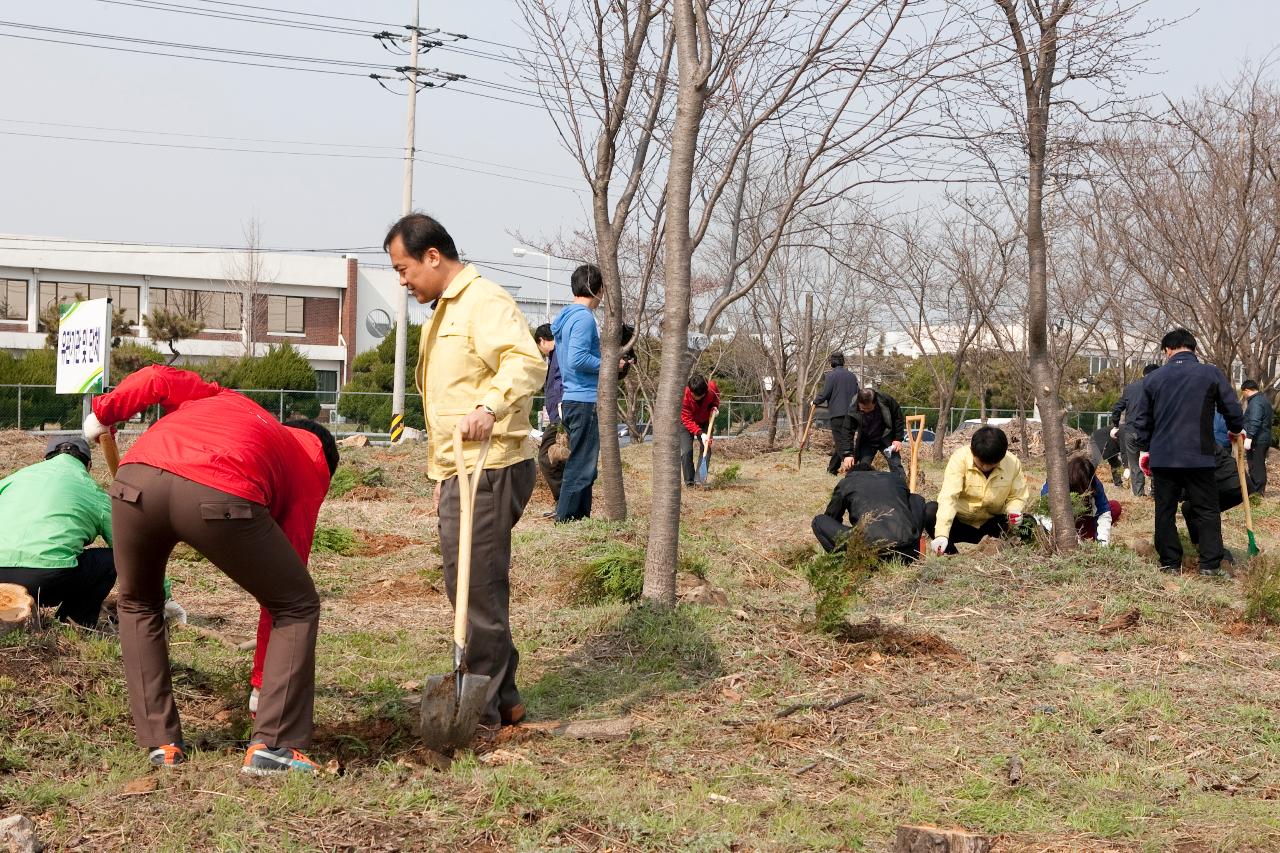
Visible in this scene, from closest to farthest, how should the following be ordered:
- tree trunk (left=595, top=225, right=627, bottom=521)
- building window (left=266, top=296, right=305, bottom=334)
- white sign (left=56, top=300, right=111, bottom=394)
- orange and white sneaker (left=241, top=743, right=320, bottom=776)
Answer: orange and white sneaker (left=241, top=743, right=320, bottom=776) < tree trunk (left=595, top=225, right=627, bottom=521) < white sign (left=56, top=300, right=111, bottom=394) < building window (left=266, top=296, right=305, bottom=334)

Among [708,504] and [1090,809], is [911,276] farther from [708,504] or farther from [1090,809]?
[1090,809]

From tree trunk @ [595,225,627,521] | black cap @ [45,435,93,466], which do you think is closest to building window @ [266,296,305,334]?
tree trunk @ [595,225,627,521]

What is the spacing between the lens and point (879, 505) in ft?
25.4

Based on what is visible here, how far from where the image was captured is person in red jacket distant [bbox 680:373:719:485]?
1443 centimetres

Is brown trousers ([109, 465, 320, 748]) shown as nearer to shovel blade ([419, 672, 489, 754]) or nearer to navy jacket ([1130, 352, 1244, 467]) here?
shovel blade ([419, 672, 489, 754])

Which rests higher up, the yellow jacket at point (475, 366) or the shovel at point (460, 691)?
the yellow jacket at point (475, 366)

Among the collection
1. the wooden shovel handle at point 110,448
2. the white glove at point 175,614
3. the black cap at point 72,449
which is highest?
the wooden shovel handle at point 110,448

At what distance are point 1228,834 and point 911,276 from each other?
63.0ft

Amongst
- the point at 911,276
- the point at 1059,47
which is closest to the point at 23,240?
the point at 911,276

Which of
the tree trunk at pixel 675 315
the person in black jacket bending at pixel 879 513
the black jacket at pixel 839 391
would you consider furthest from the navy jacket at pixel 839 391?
the tree trunk at pixel 675 315

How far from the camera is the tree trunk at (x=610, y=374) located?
8203 millimetres

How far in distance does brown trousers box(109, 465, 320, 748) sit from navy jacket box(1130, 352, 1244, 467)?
641 cm

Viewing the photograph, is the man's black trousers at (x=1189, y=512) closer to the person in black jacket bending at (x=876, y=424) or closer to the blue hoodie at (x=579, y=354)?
the blue hoodie at (x=579, y=354)

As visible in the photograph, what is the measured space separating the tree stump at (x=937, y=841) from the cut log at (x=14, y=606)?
10.8 ft
